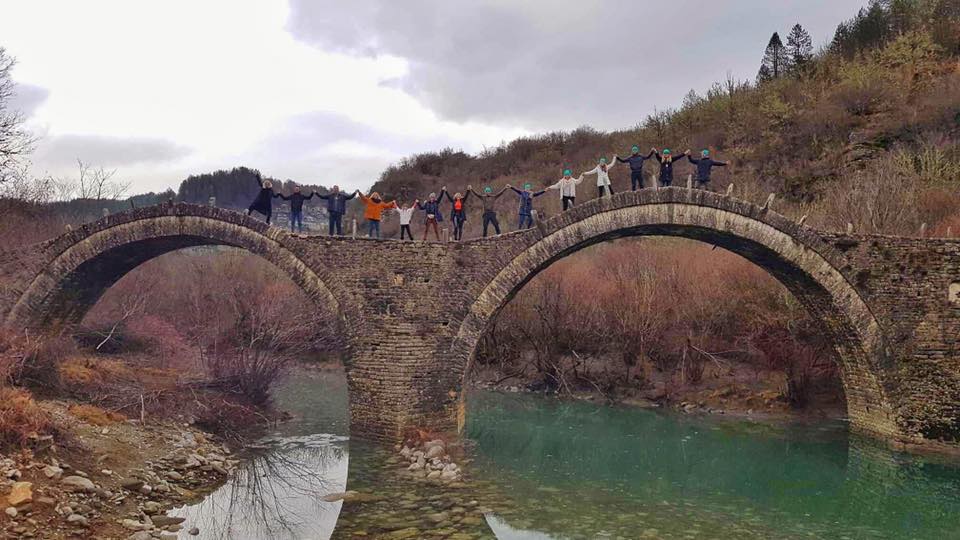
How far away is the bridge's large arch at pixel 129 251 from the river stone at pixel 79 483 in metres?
5.75

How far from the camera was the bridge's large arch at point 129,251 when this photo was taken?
14273 millimetres

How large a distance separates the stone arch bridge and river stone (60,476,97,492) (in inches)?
219

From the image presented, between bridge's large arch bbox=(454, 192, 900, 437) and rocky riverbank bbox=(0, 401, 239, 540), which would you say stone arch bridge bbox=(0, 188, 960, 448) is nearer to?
bridge's large arch bbox=(454, 192, 900, 437)

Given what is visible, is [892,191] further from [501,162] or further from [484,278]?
[501,162]

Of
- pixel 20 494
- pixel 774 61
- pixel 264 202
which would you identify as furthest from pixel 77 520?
pixel 774 61

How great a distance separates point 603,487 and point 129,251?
12642 millimetres

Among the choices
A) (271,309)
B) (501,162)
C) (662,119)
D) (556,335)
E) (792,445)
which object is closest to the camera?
(792,445)

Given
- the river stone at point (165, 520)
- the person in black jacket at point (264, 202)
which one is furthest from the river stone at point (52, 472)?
the person in black jacket at point (264, 202)

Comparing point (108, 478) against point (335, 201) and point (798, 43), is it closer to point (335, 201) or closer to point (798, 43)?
point (335, 201)

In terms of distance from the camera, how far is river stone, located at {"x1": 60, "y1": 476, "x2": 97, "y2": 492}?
350 inches

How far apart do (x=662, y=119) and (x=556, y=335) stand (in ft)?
65.6

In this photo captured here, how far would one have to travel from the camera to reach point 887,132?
24.3 m

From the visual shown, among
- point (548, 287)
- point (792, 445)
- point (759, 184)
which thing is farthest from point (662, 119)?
point (792, 445)

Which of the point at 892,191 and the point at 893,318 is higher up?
the point at 892,191
